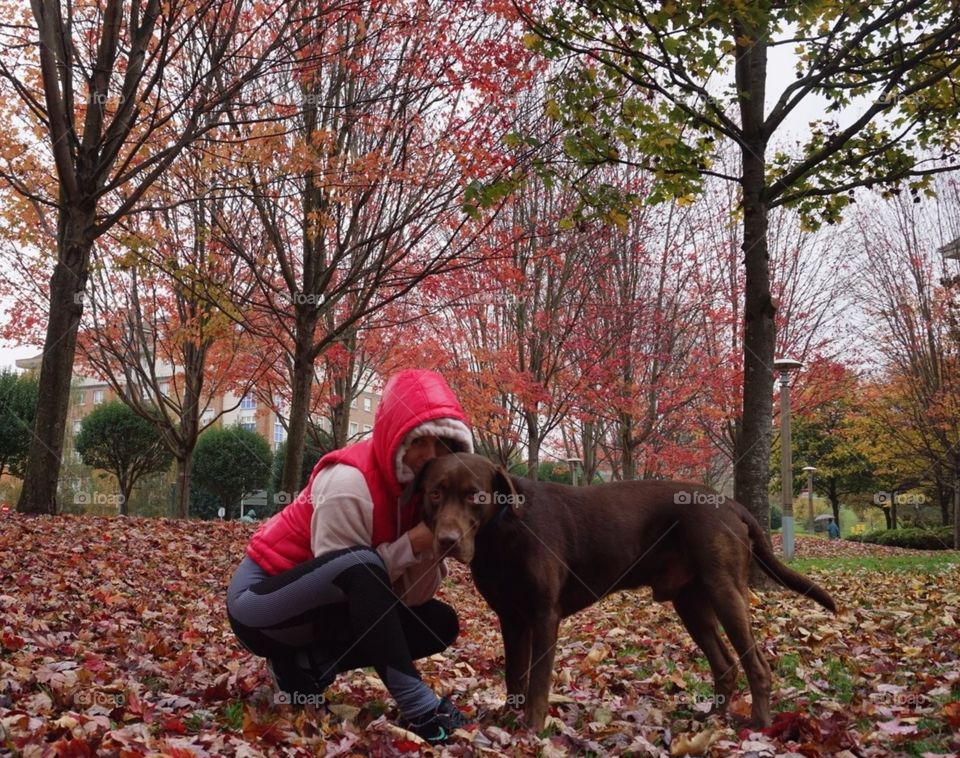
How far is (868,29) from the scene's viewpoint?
26.5 ft

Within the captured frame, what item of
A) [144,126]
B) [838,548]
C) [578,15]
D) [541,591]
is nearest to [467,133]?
[578,15]

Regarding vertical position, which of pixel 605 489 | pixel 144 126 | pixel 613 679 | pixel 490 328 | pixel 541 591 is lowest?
pixel 613 679

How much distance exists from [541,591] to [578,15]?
271 inches

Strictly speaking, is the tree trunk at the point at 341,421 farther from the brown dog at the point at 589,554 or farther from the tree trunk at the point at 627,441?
the brown dog at the point at 589,554

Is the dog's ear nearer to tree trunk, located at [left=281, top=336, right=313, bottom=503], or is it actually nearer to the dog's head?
the dog's head

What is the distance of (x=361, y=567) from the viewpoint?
3473 mm

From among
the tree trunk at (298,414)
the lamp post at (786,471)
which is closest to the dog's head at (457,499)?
the tree trunk at (298,414)

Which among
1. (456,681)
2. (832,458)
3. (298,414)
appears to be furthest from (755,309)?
(832,458)

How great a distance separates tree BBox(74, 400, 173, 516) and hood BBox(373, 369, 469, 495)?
29.4m

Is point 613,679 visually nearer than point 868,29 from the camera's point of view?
Yes

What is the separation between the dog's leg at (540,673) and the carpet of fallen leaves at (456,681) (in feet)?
0.28

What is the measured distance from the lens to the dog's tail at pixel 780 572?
413 cm

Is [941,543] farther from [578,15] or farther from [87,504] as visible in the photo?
[87,504]

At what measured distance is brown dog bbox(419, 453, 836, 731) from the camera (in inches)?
142
